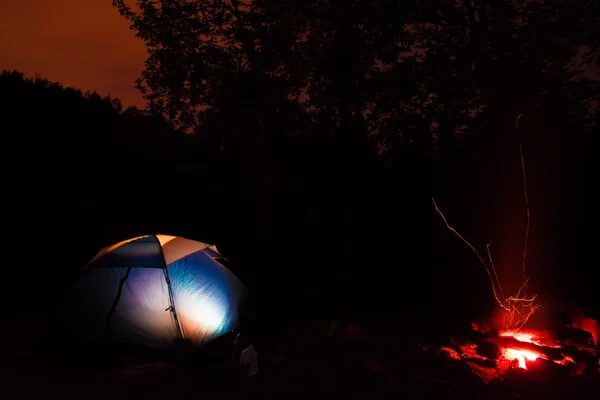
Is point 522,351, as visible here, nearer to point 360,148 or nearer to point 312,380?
point 312,380

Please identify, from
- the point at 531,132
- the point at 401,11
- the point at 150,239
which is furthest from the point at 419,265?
the point at 150,239

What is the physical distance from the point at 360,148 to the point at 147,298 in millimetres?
10249

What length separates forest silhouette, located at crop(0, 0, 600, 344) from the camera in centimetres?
1069

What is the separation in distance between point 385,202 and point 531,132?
4.82m

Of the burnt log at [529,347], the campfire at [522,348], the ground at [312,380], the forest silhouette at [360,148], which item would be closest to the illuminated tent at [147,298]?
the ground at [312,380]

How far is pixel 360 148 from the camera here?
15320 millimetres

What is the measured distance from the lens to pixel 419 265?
41.2 feet

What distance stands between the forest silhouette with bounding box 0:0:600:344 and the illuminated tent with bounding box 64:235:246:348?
7.40ft

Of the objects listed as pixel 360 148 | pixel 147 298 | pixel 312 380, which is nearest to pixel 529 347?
pixel 312 380

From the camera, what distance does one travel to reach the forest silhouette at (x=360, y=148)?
10.7m

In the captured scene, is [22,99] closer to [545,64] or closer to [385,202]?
[385,202]

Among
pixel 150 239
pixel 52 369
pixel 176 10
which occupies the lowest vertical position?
pixel 52 369

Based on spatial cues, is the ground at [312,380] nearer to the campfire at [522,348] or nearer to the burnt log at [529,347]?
the campfire at [522,348]

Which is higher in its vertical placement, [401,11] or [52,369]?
[401,11]
